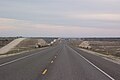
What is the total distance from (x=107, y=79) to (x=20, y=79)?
441 centimetres

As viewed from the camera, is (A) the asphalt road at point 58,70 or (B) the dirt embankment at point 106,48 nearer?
(A) the asphalt road at point 58,70

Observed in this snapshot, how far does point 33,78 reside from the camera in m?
14.5

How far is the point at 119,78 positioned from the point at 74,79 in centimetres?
244

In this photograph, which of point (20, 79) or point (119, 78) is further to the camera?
point (119, 78)

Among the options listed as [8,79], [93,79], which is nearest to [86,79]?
[93,79]

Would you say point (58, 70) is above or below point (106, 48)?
above

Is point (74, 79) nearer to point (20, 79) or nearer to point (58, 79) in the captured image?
point (58, 79)

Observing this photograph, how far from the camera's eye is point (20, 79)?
14.1 m

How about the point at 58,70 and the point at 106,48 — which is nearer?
the point at 58,70

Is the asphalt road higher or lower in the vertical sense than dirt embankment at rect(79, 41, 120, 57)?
higher

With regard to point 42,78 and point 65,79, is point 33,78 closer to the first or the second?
point 42,78

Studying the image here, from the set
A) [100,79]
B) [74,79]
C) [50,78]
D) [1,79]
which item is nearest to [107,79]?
[100,79]

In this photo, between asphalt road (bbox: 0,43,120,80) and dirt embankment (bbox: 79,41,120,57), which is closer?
asphalt road (bbox: 0,43,120,80)

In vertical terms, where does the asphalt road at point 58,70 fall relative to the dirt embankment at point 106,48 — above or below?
above
